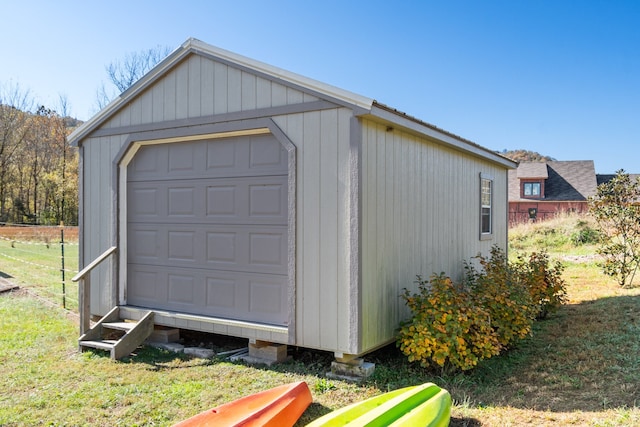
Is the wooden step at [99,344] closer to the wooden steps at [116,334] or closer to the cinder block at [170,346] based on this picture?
the wooden steps at [116,334]

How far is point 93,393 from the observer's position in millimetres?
4453

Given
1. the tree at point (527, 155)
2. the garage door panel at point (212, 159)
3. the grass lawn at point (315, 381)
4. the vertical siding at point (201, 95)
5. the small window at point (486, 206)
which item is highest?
the tree at point (527, 155)

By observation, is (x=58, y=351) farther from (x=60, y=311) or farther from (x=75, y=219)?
(x=75, y=219)

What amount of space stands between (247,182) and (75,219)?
24854mm

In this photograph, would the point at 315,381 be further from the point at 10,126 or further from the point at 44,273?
the point at 10,126

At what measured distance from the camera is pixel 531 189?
29.3m

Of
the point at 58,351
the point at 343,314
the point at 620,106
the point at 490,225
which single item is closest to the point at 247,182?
the point at 343,314

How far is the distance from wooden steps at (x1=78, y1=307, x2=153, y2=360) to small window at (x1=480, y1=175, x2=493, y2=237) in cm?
554

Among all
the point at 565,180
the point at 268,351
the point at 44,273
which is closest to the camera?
the point at 268,351

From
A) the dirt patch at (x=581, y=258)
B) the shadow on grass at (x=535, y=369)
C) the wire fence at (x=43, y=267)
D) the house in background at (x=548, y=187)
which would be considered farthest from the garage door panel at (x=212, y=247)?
the house in background at (x=548, y=187)

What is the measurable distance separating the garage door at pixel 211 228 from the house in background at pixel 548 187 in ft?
80.8

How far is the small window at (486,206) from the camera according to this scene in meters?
8.52

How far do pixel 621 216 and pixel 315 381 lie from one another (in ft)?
28.8

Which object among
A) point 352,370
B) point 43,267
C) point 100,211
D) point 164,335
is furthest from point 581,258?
point 43,267
